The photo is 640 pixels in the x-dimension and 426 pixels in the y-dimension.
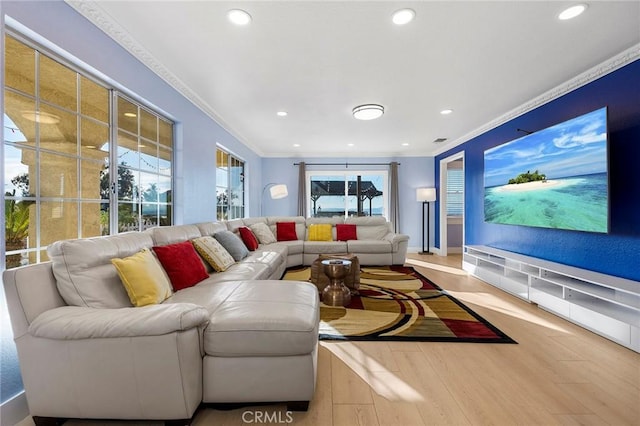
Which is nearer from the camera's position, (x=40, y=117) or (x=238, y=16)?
(x=40, y=117)

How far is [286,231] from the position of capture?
18.0 ft

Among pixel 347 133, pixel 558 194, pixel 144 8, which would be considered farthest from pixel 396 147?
pixel 144 8

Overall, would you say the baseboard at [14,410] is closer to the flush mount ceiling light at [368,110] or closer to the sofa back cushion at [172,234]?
the sofa back cushion at [172,234]

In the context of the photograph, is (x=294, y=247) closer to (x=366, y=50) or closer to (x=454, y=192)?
(x=366, y=50)

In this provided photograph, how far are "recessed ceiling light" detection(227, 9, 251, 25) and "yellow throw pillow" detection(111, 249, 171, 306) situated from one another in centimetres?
179

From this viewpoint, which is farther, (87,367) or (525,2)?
(525,2)

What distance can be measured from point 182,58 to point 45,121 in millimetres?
1247

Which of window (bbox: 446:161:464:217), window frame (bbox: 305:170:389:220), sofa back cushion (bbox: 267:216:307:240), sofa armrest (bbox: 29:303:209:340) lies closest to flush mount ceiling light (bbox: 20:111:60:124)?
sofa armrest (bbox: 29:303:209:340)

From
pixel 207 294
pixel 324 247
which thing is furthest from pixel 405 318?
pixel 324 247

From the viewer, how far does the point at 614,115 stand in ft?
8.51

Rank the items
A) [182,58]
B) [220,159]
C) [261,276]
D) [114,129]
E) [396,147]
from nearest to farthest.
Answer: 1. [114,129]
2. [182,58]
3. [261,276]
4. [220,159]
5. [396,147]

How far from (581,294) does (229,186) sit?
502cm

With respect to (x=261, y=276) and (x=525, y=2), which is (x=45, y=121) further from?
(x=525, y=2)

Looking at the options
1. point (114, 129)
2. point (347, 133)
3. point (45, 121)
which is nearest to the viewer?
point (45, 121)
